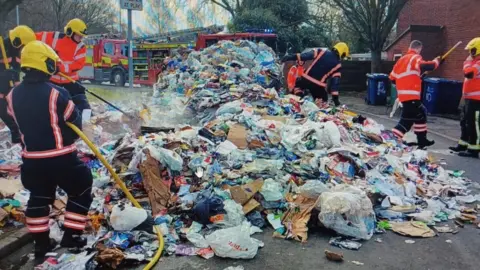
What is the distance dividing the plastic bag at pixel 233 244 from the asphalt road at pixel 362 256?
53 mm

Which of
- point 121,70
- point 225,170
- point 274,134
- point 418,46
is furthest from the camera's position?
point 121,70

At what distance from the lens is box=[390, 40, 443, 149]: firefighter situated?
7648 mm

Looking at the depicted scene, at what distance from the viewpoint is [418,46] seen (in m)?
7.85

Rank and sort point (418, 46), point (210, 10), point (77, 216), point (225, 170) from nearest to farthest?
point (77, 216)
point (225, 170)
point (418, 46)
point (210, 10)

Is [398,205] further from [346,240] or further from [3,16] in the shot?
[3,16]

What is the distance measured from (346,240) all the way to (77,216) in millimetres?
2467

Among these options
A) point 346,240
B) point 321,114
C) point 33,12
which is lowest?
point 346,240

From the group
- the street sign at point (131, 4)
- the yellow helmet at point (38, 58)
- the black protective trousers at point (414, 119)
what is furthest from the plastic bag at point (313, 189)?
the street sign at point (131, 4)

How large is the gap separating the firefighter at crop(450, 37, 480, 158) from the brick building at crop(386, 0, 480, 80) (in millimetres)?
7631

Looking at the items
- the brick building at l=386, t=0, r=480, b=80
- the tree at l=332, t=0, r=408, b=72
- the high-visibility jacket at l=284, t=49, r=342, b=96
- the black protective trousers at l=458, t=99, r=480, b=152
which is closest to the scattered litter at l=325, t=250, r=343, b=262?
the black protective trousers at l=458, t=99, r=480, b=152

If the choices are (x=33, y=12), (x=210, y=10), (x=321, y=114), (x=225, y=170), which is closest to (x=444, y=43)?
(x=321, y=114)

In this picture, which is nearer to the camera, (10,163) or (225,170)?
(225,170)

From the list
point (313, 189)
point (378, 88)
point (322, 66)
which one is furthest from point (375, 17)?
point (313, 189)

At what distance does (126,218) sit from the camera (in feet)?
13.6
